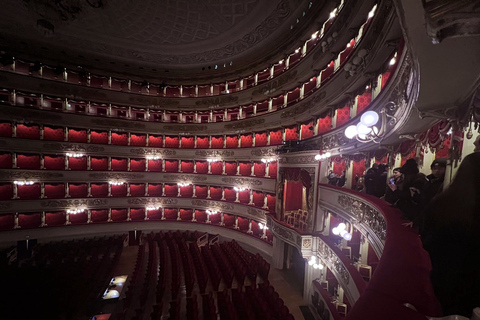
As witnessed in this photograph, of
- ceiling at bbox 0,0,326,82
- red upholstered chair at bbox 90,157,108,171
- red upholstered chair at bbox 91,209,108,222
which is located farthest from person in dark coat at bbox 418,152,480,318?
red upholstered chair at bbox 91,209,108,222

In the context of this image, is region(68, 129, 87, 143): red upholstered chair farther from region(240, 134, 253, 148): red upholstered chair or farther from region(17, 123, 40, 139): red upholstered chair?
region(240, 134, 253, 148): red upholstered chair

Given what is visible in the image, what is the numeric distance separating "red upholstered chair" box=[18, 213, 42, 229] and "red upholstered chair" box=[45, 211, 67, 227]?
1.52 ft

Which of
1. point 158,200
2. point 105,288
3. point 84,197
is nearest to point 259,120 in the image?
point 158,200

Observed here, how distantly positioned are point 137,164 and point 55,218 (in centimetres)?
693

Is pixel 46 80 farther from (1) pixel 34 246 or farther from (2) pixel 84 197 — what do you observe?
(1) pixel 34 246

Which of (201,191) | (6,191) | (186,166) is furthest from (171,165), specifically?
(6,191)

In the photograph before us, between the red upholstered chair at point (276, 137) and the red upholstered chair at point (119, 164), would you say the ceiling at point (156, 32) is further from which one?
the red upholstered chair at point (119, 164)

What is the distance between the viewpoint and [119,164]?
59.6ft

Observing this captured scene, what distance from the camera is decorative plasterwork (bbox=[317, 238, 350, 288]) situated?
683 centimetres

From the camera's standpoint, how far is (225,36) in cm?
1551

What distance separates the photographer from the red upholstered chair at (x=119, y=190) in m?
18.0

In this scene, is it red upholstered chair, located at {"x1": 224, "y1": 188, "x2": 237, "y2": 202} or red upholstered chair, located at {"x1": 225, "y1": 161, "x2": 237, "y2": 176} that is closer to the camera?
red upholstered chair, located at {"x1": 224, "y1": 188, "x2": 237, "y2": 202}

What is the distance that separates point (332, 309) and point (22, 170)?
20.5 metres

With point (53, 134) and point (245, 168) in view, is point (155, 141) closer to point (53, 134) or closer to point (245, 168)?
point (53, 134)
